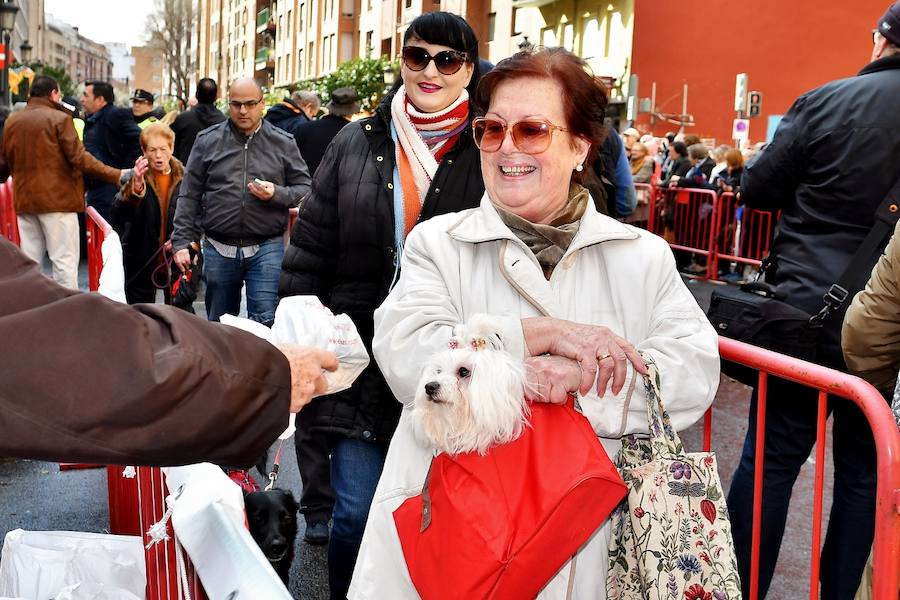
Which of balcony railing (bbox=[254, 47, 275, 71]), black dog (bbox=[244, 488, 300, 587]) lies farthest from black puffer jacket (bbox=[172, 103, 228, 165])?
balcony railing (bbox=[254, 47, 275, 71])

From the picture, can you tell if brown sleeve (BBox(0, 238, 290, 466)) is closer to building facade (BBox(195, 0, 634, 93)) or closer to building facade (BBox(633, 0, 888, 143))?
building facade (BBox(195, 0, 634, 93))

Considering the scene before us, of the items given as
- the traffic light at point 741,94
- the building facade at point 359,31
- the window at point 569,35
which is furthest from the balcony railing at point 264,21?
the traffic light at point 741,94

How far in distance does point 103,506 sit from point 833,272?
12.8ft

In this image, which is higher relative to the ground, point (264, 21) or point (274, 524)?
point (264, 21)

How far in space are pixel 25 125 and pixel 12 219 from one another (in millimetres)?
1005

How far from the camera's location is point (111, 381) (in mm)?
1280

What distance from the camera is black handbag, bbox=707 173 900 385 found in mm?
3262

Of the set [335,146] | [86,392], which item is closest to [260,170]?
[335,146]

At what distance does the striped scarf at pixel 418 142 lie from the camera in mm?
3359

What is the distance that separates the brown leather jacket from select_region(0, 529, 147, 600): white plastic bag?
691 centimetres

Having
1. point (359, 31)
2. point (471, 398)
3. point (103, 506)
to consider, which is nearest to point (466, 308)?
point (471, 398)

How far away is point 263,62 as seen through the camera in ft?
278

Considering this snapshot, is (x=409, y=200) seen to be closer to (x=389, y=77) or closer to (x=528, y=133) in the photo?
(x=528, y=133)

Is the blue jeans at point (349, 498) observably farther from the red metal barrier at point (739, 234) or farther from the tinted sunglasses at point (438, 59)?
the red metal barrier at point (739, 234)
